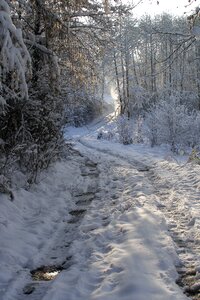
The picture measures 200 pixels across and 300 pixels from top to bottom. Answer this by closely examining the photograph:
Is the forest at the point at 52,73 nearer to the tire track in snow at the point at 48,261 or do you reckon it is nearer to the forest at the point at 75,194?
the forest at the point at 75,194

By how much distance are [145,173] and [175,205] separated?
12.7 feet

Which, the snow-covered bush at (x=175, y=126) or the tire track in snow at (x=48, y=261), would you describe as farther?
the snow-covered bush at (x=175, y=126)

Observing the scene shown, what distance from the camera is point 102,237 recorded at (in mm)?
6137

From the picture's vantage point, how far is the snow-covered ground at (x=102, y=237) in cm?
451

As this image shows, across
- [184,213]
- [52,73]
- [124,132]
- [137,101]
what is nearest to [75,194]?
[52,73]

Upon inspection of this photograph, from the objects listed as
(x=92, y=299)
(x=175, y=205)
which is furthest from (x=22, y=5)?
(x=92, y=299)

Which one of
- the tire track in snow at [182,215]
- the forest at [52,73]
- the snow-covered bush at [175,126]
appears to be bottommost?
the tire track in snow at [182,215]

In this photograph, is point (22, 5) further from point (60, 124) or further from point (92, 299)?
point (92, 299)

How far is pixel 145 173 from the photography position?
38.0 ft

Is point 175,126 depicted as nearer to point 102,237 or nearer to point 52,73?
point 52,73

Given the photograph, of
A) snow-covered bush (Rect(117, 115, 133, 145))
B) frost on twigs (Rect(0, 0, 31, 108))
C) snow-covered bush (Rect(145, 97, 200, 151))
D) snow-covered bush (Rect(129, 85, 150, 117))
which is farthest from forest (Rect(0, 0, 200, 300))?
snow-covered bush (Rect(129, 85, 150, 117))

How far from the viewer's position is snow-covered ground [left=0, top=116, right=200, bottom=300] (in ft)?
14.8

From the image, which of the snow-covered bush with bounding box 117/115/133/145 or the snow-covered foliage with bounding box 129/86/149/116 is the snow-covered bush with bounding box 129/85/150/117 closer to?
the snow-covered foliage with bounding box 129/86/149/116

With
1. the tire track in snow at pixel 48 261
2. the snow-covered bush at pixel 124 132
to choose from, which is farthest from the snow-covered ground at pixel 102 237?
the snow-covered bush at pixel 124 132
